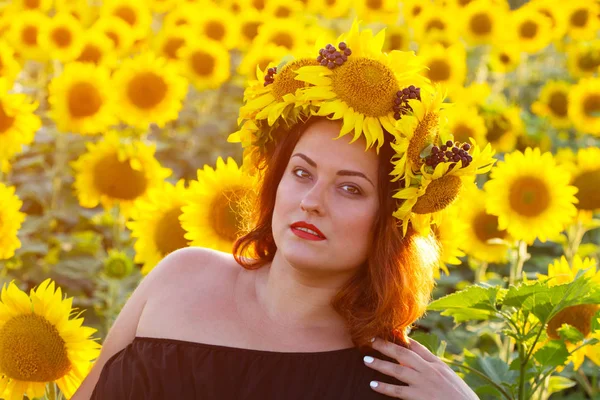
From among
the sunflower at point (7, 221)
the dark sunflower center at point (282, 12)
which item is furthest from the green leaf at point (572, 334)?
the dark sunflower center at point (282, 12)

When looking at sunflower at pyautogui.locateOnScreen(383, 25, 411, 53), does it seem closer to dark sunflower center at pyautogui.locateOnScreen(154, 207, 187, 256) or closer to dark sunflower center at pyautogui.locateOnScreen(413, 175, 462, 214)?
dark sunflower center at pyautogui.locateOnScreen(154, 207, 187, 256)

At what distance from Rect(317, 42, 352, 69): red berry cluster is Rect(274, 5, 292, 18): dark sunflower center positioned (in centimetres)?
454

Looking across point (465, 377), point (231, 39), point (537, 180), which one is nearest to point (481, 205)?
point (537, 180)

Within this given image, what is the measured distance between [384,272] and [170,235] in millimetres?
1318

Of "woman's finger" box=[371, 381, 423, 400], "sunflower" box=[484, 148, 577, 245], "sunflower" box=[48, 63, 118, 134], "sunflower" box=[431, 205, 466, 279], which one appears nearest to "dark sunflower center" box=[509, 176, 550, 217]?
"sunflower" box=[484, 148, 577, 245]

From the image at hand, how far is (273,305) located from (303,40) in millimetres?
3726

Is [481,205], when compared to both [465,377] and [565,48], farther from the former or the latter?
[565,48]

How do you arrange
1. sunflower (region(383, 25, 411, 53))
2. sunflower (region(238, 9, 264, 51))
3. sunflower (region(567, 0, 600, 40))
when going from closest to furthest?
sunflower (region(238, 9, 264, 51))
sunflower (region(383, 25, 411, 53))
sunflower (region(567, 0, 600, 40))

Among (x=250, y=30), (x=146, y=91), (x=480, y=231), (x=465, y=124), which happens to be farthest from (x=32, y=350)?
Result: (x=250, y=30)

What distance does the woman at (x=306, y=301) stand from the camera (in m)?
2.56

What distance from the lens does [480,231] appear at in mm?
4098

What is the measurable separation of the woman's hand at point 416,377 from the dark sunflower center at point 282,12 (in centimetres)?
484

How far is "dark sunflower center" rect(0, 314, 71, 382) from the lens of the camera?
2672mm

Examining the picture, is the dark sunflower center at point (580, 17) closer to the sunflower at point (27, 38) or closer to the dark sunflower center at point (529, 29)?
the dark sunflower center at point (529, 29)
